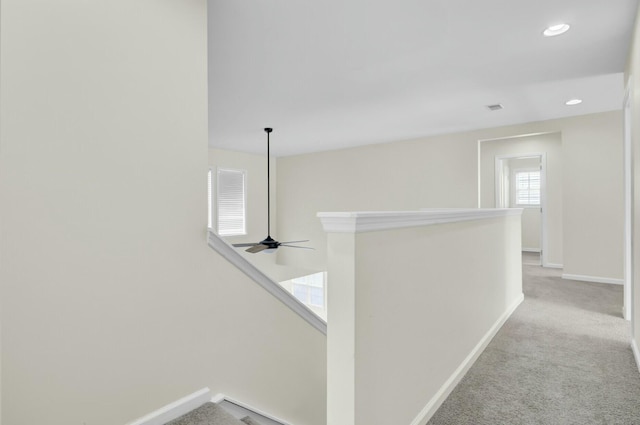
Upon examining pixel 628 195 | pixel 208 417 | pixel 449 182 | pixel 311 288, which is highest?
pixel 449 182

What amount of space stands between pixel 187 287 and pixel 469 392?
1.76 meters

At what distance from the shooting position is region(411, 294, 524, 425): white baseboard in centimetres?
182

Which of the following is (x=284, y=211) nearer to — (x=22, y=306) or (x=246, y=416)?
(x=246, y=416)

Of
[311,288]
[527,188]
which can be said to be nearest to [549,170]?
[527,188]

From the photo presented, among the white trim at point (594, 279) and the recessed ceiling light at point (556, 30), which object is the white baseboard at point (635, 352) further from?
the white trim at point (594, 279)

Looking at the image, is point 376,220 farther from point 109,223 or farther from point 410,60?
point 410,60

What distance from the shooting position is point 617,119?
497 centimetres

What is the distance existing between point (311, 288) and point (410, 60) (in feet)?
22.5

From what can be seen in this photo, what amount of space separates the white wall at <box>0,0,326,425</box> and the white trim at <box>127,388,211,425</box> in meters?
0.03

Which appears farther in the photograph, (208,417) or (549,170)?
(549,170)

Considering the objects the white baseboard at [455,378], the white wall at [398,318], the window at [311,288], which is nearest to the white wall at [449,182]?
the window at [311,288]

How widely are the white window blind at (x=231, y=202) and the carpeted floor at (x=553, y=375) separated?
5.70m

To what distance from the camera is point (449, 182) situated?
628 centimetres

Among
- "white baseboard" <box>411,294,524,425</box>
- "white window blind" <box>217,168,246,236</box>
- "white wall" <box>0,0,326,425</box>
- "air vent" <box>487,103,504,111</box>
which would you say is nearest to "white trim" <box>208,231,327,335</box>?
"white wall" <box>0,0,326,425</box>
